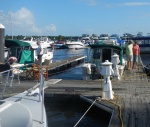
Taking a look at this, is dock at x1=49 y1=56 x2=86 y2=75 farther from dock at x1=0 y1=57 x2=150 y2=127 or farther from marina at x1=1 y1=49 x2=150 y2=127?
dock at x1=0 y1=57 x2=150 y2=127

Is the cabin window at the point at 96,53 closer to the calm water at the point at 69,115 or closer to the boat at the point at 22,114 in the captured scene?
the calm water at the point at 69,115

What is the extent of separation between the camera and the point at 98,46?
20.0 m

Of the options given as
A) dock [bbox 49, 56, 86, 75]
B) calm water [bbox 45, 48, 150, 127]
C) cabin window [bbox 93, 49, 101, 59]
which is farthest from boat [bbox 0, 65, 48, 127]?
dock [bbox 49, 56, 86, 75]

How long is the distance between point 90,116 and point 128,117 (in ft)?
8.71

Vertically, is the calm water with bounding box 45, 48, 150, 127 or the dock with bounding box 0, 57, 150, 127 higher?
the dock with bounding box 0, 57, 150, 127

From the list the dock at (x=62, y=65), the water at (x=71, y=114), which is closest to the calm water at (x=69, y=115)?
the water at (x=71, y=114)

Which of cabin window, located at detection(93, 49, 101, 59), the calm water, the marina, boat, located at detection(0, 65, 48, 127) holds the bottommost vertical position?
the calm water

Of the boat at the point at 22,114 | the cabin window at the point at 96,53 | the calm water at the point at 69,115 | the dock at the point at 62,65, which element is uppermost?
the cabin window at the point at 96,53

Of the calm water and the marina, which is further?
the calm water

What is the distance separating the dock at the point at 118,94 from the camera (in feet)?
29.3

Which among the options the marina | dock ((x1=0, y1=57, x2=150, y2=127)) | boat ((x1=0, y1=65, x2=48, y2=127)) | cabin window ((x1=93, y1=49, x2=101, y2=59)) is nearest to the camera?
boat ((x1=0, y1=65, x2=48, y2=127))

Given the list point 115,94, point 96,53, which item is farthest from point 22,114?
point 96,53

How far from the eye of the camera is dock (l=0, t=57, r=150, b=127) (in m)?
8.95

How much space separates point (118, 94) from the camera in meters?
12.0
